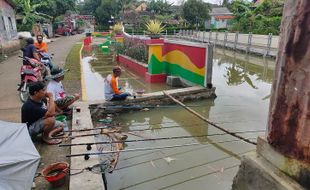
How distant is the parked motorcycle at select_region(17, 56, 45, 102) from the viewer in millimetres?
7051

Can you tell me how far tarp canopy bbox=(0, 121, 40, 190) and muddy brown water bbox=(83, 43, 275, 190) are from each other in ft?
4.85

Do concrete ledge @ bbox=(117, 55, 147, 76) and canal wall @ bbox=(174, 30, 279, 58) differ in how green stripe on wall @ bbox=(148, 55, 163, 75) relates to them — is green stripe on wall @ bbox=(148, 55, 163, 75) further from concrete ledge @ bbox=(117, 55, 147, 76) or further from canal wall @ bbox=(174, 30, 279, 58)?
canal wall @ bbox=(174, 30, 279, 58)

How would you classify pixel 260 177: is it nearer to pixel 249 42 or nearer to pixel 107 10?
pixel 249 42

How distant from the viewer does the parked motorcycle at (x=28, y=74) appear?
23.1 ft

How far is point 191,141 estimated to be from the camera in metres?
5.48

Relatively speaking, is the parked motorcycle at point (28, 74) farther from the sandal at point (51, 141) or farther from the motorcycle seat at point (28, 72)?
the sandal at point (51, 141)

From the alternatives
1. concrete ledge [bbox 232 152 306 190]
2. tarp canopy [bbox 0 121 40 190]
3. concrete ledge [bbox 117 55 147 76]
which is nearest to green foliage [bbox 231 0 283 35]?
concrete ledge [bbox 117 55 147 76]

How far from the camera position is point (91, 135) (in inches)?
183


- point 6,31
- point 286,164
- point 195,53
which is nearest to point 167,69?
point 195,53

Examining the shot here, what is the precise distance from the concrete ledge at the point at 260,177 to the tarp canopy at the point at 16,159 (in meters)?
2.06

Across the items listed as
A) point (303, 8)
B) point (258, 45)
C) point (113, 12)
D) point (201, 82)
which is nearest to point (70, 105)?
point (201, 82)

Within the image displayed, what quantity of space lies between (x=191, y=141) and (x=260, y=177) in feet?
10.1

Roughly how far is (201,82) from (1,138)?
6.42 m

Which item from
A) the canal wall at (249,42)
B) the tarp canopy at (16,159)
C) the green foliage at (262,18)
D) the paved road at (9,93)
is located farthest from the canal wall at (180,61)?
the green foliage at (262,18)
